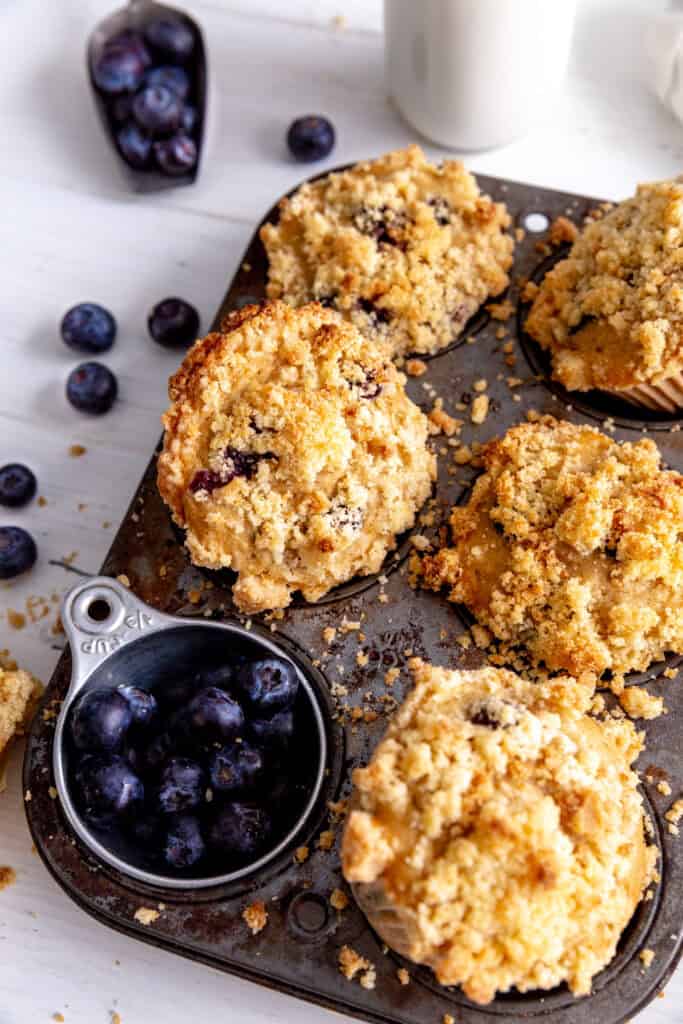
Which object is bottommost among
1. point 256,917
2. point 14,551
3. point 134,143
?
point 14,551

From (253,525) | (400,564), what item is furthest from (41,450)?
(400,564)

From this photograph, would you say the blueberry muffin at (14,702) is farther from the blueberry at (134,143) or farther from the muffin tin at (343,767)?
the blueberry at (134,143)

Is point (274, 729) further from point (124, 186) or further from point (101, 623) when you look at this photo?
point (124, 186)

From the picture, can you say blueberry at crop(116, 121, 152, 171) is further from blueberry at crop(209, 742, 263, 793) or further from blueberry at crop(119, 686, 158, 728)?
blueberry at crop(209, 742, 263, 793)

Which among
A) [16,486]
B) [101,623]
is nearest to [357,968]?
[101,623]

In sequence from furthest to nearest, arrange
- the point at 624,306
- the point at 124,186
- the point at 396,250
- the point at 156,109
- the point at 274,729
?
the point at 124,186, the point at 156,109, the point at 396,250, the point at 624,306, the point at 274,729

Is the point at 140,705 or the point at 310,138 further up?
the point at 310,138

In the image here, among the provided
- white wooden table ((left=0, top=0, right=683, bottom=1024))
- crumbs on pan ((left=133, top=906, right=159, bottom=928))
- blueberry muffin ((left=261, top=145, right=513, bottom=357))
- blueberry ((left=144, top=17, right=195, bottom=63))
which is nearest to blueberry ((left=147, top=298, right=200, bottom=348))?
white wooden table ((left=0, top=0, right=683, bottom=1024))
